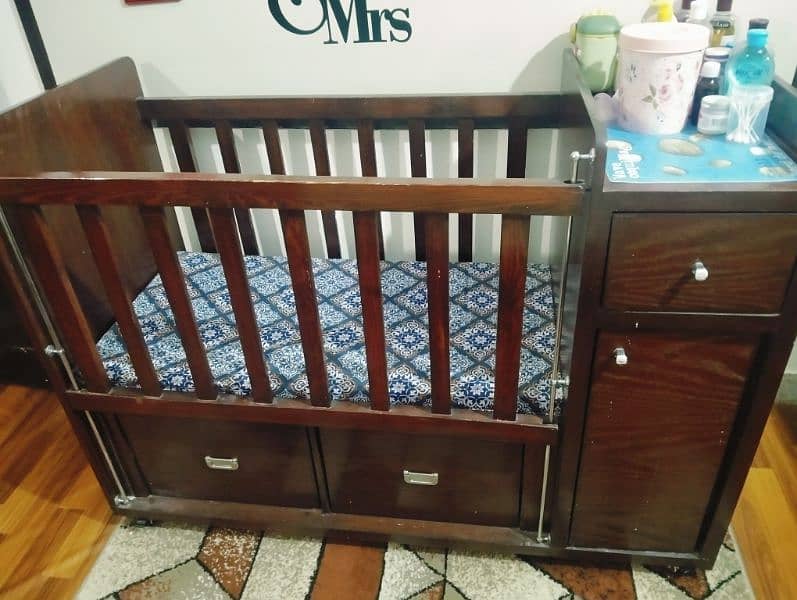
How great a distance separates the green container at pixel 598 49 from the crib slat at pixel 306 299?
2.14 feet

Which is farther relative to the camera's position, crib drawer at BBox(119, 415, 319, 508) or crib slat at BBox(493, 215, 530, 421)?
crib drawer at BBox(119, 415, 319, 508)

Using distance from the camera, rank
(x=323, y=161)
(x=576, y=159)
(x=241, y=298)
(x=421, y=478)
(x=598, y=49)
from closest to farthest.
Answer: (x=576, y=159)
(x=241, y=298)
(x=598, y=49)
(x=421, y=478)
(x=323, y=161)

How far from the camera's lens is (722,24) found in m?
1.18

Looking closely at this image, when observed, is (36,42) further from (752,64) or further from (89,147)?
(752,64)

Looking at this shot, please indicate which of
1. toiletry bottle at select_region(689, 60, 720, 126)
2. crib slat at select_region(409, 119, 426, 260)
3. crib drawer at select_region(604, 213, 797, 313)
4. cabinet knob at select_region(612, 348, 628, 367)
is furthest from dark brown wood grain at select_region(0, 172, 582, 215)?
crib slat at select_region(409, 119, 426, 260)

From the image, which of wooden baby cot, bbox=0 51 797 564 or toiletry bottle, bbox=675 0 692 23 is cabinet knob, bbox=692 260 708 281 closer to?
wooden baby cot, bbox=0 51 797 564

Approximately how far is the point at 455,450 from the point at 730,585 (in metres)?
0.67

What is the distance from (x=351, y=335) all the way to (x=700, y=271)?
0.72 metres

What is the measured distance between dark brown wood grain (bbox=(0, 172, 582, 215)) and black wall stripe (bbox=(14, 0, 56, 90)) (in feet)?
2.44

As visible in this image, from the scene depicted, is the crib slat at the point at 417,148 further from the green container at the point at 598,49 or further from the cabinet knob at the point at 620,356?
the cabinet knob at the point at 620,356

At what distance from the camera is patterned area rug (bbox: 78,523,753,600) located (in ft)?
4.42

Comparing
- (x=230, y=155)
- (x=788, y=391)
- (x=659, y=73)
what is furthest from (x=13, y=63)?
(x=788, y=391)

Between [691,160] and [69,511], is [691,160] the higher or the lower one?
the higher one

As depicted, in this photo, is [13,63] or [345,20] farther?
[13,63]
